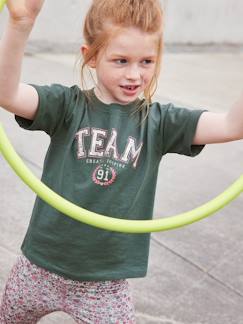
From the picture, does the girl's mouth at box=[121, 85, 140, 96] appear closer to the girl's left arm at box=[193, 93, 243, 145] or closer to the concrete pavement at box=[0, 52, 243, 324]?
the girl's left arm at box=[193, 93, 243, 145]

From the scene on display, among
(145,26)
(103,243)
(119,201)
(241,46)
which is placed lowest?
(241,46)

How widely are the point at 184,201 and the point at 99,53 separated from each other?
7.96 feet

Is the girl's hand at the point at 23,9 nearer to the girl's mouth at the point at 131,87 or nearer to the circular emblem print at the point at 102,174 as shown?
the girl's mouth at the point at 131,87

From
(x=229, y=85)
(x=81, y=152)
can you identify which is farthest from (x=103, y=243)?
(x=229, y=85)

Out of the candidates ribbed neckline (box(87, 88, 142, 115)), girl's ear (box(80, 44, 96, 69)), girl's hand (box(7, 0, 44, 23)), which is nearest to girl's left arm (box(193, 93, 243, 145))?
ribbed neckline (box(87, 88, 142, 115))

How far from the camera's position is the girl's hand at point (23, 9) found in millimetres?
1627

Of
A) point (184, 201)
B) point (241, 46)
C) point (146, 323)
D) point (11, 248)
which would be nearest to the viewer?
point (146, 323)

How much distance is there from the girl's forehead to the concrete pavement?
58.3 inches

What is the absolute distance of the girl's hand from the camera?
5.34 ft

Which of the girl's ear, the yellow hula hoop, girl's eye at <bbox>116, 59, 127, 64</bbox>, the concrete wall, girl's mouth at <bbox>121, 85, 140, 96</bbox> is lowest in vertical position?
the concrete wall

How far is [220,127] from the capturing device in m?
1.99

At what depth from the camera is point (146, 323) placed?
3.00 meters

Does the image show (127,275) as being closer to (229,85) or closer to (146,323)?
(146,323)

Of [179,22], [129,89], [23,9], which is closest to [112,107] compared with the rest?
[129,89]
